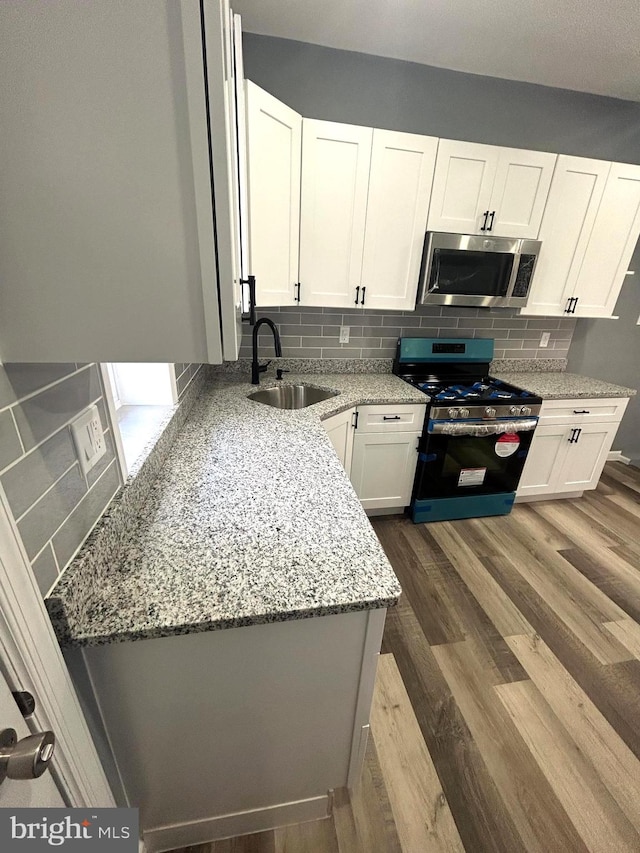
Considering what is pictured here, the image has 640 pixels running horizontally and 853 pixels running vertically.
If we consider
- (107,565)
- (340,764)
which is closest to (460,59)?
(107,565)

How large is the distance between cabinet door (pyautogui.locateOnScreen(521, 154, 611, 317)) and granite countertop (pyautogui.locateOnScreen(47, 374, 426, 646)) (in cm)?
208

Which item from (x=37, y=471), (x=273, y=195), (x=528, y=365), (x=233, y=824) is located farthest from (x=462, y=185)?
(x=233, y=824)

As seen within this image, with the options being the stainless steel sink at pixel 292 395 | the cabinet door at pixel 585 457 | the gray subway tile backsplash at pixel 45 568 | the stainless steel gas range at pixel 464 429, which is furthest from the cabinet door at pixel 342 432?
the cabinet door at pixel 585 457

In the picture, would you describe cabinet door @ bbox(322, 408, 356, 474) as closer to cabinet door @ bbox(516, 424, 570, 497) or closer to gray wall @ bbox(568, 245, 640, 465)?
cabinet door @ bbox(516, 424, 570, 497)

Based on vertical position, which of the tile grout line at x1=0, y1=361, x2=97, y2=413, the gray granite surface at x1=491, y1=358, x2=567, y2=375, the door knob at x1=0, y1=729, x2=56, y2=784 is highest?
the tile grout line at x1=0, y1=361, x2=97, y2=413

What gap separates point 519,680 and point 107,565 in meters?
1.71

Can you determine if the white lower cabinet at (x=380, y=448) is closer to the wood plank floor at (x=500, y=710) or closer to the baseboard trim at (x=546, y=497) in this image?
the wood plank floor at (x=500, y=710)

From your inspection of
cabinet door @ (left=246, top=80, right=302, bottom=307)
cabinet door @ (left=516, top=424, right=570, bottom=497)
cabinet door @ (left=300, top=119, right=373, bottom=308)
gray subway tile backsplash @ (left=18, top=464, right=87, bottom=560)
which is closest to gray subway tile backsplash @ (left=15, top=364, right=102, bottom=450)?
gray subway tile backsplash @ (left=18, top=464, right=87, bottom=560)

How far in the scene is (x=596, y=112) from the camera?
2252mm

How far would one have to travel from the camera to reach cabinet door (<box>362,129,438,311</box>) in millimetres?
1900

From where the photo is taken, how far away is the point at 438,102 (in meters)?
2.08

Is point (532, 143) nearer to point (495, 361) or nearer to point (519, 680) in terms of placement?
point (495, 361)

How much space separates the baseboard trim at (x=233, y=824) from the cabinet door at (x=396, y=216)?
2271 millimetres

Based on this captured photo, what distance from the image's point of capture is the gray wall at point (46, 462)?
1.81ft
